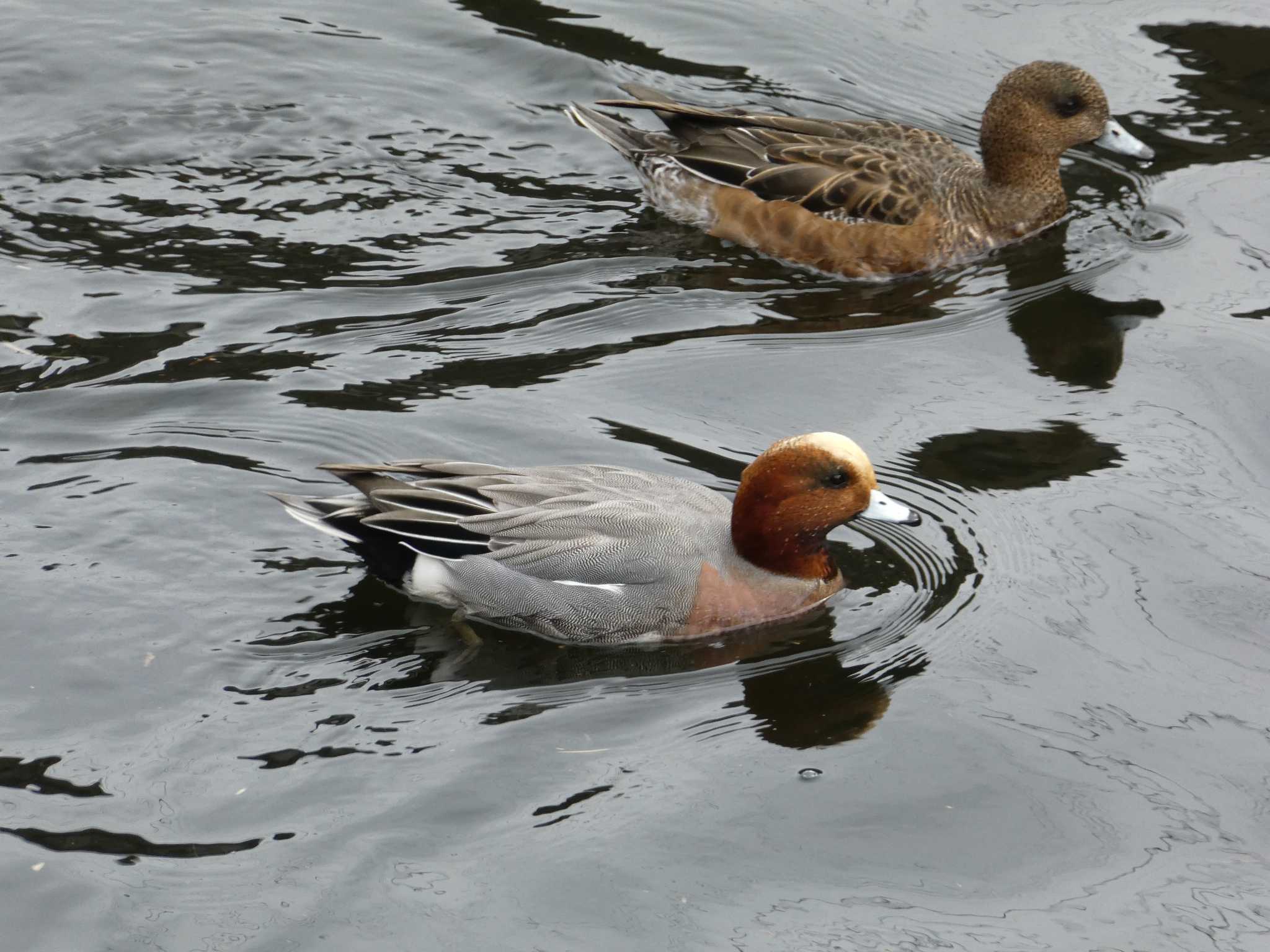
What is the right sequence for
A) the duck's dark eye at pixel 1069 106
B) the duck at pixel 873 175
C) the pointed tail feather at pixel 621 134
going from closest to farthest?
1. the duck at pixel 873 175
2. the duck's dark eye at pixel 1069 106
3. the pointed tail feather at pixel 621 134

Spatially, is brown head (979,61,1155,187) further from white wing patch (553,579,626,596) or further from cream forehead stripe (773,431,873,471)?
white wing patch (553,579,626,596)

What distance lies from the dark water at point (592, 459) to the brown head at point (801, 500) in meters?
0.32

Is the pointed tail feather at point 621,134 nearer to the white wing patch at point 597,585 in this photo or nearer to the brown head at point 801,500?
the brown head at point 801,500

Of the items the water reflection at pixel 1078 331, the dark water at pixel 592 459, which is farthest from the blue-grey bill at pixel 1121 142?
the water reflection at pixel 1078 331

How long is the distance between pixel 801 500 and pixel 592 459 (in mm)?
1214

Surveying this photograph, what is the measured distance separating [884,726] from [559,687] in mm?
1132

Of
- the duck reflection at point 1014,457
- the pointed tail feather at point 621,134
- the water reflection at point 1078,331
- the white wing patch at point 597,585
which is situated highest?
the pointed tail feather at point 621,134

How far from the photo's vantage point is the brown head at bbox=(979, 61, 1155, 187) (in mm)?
9344

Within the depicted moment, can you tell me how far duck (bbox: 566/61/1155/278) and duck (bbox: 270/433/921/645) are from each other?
3043 millimetres

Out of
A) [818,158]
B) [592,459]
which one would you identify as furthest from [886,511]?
[818,158]

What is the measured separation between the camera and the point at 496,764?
215 inches

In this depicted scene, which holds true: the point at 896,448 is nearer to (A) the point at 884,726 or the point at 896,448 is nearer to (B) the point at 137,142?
(A) the point at 884,726

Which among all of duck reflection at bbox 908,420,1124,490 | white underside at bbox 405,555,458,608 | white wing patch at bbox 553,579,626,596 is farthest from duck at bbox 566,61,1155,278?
white underside at bbox 405,555,458,608

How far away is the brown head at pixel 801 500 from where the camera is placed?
6.18 metres
